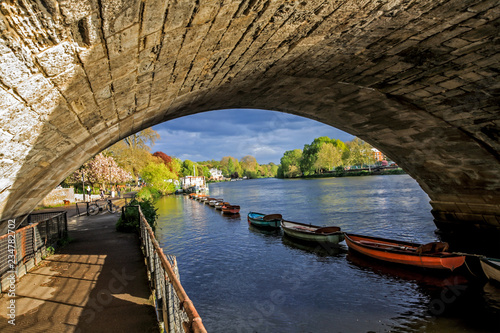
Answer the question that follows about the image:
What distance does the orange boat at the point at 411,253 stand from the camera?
1046 centimetres

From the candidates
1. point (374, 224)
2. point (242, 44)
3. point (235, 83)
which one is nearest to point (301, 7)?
point (242, 44)

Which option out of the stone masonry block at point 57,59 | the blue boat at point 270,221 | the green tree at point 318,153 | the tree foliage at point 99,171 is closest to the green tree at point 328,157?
the green tree at point 318,153

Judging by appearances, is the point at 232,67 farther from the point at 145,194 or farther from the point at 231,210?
the point at 145,194

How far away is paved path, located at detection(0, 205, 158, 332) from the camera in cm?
447

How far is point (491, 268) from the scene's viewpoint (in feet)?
30.2

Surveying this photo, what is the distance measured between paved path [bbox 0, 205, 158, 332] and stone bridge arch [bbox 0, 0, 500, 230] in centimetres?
187

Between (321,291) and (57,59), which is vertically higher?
(57,59)

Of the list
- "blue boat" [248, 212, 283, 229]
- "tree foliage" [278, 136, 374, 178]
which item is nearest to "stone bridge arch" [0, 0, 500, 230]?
"blue boat" [248, 212, 283, 229]

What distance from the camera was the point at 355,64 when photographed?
6.75 meters

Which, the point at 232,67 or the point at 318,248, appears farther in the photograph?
the point at 318,248

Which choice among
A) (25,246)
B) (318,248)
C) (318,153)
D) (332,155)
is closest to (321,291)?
(318,248)

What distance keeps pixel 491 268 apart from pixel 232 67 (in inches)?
416

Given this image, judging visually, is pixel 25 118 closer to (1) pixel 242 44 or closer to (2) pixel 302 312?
(1) pixel 242 44

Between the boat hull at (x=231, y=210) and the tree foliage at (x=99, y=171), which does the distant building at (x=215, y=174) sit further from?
the boat hull at (x=231, y=210)
